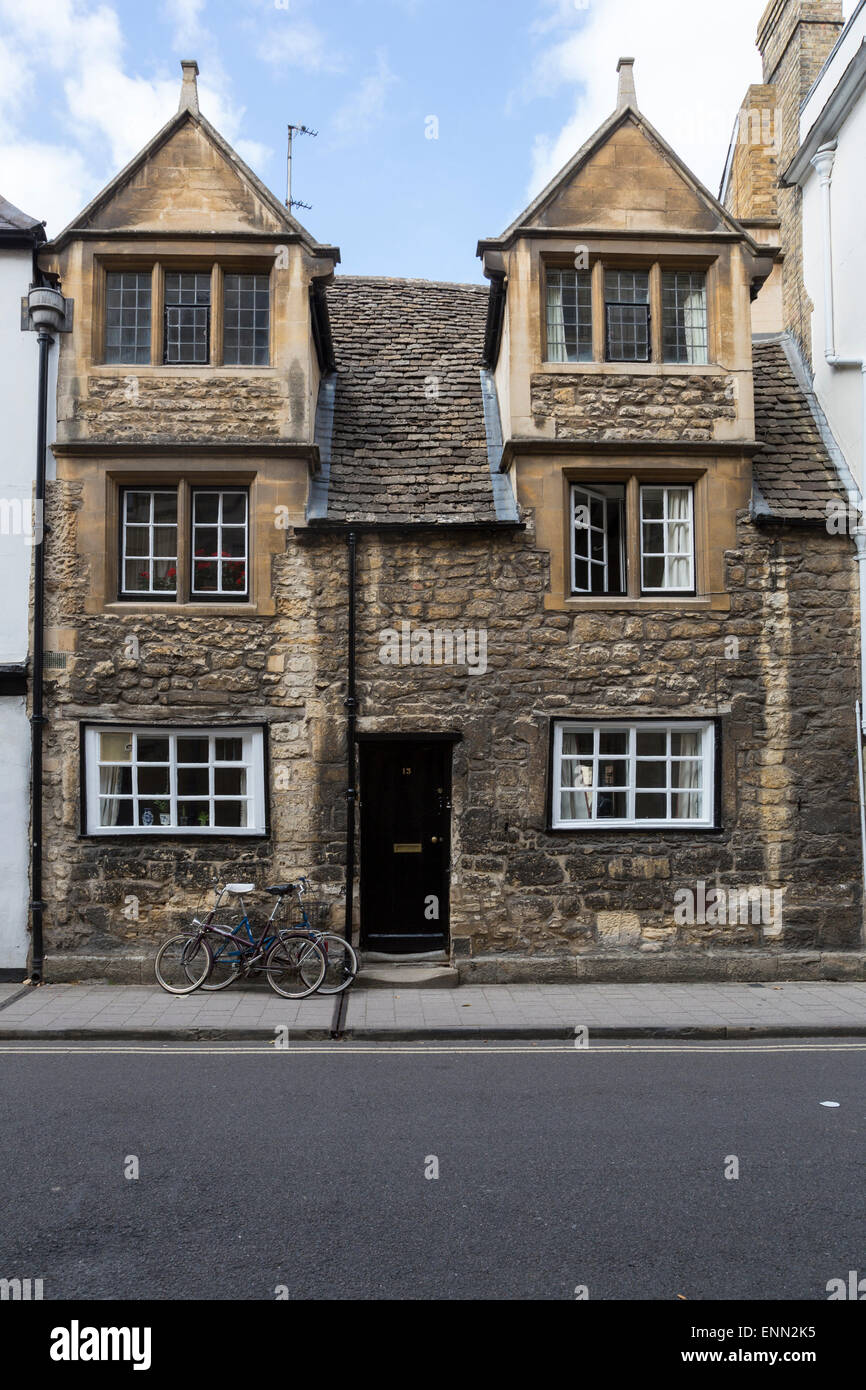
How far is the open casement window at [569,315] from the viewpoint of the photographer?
11992 millimetres

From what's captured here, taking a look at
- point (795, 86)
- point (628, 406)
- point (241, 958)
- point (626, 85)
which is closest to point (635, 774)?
point (628, 406)

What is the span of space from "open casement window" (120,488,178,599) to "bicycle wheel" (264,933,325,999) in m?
4.18

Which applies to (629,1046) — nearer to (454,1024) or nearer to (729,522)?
(454,1024)

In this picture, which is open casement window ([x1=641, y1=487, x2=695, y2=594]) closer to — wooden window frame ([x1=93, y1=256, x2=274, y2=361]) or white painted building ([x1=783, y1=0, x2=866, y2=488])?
white painted building ([x1=783, y1=0, x2=866, y2=488])

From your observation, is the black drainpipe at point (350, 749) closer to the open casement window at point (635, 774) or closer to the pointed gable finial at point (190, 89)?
the open casement window at point (635, 774)

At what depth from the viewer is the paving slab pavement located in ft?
30.3

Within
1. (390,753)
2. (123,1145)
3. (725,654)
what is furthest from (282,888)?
(725,654)

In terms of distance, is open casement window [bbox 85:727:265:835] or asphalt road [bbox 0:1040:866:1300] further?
open casement window [bbox 85:727:265:835]

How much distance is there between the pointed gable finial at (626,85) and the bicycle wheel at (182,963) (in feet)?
36.2

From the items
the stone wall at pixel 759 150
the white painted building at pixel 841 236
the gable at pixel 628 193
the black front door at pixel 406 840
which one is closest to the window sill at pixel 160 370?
the gable at pixel 628 193

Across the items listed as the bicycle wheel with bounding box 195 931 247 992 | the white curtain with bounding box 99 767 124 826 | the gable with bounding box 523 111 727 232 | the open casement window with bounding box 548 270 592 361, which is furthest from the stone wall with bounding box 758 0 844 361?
the bicycle wheel with bounding box 195 931 247 992

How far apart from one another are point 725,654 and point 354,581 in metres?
4.36

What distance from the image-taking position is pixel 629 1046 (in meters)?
9.02

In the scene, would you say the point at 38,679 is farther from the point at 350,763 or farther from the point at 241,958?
the point at 241,958
